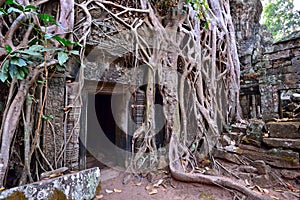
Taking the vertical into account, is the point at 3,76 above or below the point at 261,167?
above

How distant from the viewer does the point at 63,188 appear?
1748mm

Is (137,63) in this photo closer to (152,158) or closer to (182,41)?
(182,41)

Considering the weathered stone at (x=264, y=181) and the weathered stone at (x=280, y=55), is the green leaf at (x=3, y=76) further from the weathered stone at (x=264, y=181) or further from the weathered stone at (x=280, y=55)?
the weathered stone at (x=280, y=55)

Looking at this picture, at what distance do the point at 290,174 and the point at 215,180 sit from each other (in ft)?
3.29

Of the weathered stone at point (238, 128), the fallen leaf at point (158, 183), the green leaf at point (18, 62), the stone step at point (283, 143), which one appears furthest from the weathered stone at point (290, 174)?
the green leaf at point (18, 62)

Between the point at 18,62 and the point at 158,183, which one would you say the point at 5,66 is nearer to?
the point at 18,62

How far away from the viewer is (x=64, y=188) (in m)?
1.75

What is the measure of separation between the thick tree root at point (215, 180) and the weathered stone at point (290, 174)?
59cm

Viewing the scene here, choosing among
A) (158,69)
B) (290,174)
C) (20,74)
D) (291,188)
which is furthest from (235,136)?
(20,74)

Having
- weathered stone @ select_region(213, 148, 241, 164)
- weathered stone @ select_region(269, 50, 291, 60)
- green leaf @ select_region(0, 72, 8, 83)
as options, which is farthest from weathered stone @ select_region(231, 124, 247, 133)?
green leaf @ select_region(0, 72, 8, 83)

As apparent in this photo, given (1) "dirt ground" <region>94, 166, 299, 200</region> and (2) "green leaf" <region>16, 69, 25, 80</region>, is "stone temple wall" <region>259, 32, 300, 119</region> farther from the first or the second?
(2) "green leaf" <region>16, 69, 25, 80</region>

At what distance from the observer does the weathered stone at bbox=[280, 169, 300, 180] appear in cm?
237

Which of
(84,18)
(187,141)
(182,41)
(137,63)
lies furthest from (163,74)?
(84,18)

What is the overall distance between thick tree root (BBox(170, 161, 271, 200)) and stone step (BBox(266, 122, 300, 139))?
89 centimetres
